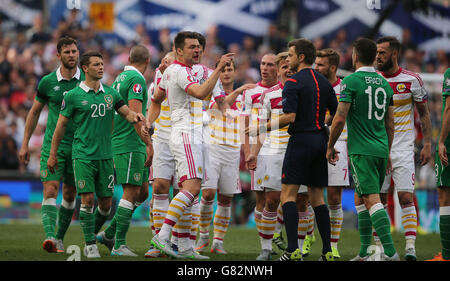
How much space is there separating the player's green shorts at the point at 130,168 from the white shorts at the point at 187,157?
0.92 metres

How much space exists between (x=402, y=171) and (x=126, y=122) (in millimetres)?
3662

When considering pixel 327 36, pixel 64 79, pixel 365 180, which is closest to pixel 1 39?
pixel 327 36

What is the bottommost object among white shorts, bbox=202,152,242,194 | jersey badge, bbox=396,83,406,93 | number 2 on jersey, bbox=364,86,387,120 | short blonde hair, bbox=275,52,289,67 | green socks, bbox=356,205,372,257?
green socks, bbox=356,205,372,257

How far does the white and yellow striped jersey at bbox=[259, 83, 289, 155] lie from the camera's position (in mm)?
9461

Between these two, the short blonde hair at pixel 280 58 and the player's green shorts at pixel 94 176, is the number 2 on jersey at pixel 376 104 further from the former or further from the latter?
the player's green shorts at pixel 94 176

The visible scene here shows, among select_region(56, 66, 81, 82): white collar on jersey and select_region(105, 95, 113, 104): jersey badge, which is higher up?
select_region(56, 66, 81, 82): white collar on jersey

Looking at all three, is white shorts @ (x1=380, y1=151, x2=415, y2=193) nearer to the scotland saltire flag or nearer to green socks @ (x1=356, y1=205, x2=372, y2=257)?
green socks @ (x1=356, y1=205, x2=372, y2=257)

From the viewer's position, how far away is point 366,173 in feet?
27.0

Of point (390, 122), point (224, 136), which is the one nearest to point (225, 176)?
point (224, 136)

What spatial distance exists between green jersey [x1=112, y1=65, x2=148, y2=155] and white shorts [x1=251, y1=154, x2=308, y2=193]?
1593mm

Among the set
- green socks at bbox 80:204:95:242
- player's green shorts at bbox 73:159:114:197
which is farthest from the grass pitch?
player's green shorts at bbox 73:159:114:197

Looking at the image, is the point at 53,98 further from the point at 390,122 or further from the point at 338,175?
the point at 390,122

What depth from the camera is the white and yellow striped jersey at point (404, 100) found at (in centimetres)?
921
